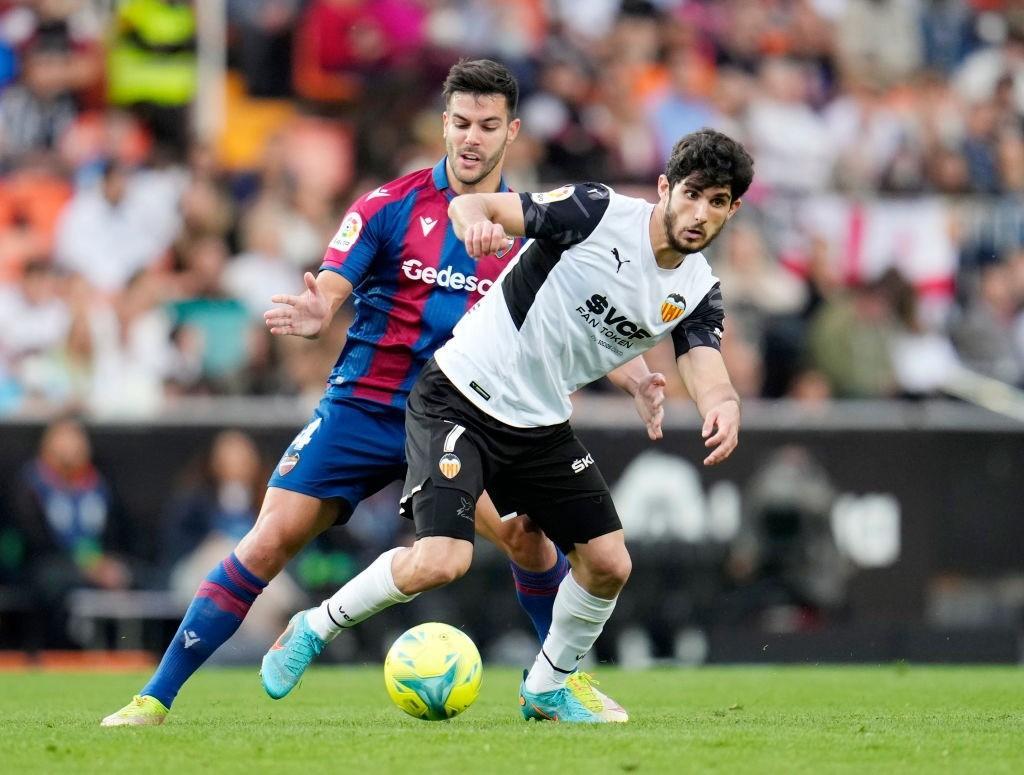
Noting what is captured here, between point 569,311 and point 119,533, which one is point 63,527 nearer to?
point 119,533

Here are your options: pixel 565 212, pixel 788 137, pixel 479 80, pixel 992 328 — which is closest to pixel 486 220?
pixel 565 212

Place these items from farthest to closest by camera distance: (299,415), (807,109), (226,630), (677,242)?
(807,109)
(299,415)
(226,630)
(677,242)

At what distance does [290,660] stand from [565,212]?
2.20 m

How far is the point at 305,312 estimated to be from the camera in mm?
6996

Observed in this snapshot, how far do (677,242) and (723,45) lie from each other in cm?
1193

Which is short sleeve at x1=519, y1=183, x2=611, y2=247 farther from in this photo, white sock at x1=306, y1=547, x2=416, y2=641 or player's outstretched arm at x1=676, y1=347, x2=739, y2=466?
white sock at x1=306, y1=547, x2=416, y2=641

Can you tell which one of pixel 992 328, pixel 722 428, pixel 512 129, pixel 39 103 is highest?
pixel 39 103

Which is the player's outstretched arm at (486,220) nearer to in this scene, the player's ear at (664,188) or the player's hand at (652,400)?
the player's ear at (664,188)

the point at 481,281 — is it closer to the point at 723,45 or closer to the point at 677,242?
the point at 677,242

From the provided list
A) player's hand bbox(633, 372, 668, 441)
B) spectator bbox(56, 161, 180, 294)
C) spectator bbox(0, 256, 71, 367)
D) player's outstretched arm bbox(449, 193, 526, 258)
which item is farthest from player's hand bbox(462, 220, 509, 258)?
spectator bbox(56, 161, 180, 294)

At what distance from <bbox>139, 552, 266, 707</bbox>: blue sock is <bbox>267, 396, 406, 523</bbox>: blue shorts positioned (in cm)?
45

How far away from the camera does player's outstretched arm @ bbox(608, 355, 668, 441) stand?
7453 millimetres

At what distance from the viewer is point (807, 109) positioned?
58.6ft

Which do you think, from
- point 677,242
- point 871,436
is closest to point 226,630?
point 677,242
